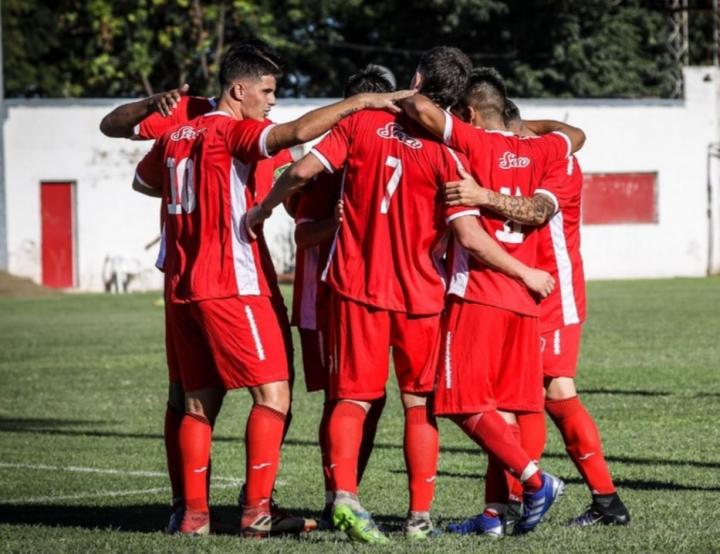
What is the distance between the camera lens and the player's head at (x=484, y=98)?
24.3 feet

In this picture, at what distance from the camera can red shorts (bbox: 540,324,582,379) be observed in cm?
775

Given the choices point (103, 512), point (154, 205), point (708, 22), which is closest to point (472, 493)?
point (103, 512)

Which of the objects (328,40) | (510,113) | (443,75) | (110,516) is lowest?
(110,516)

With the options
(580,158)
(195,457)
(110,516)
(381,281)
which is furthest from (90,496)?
(580,158)

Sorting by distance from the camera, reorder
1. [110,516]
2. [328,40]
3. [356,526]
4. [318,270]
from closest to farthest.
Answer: [356,526]
[318,270]
[110,516]
[328,40]

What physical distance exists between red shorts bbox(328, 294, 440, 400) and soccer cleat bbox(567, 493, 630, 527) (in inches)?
42.8

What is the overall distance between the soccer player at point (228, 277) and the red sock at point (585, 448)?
4.74 ft

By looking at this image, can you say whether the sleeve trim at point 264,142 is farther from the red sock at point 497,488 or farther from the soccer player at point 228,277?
the red sock at point 497,488

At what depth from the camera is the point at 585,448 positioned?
7715mm

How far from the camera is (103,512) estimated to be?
28.8ft

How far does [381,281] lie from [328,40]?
46874mm

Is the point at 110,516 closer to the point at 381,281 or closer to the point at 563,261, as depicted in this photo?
the point at 381,281

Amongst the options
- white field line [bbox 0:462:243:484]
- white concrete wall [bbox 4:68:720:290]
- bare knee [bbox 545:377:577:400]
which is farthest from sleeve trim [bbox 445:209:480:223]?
white concrete wall [bbox 4:68:720:290]

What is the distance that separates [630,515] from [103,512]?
2992 mm
